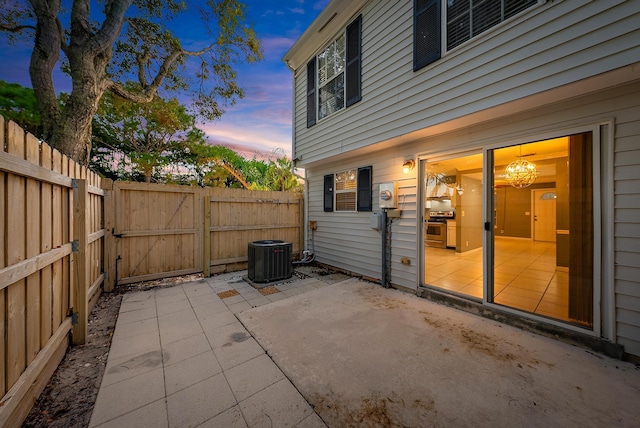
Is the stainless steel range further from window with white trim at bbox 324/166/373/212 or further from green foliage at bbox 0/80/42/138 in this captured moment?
green foliage at bbox 0/80/42/138

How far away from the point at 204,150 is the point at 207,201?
30.0ft

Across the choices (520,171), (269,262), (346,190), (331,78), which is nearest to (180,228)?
(269,262)

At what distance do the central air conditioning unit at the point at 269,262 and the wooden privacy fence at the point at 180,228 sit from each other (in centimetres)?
110

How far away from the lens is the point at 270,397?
1.75 metres

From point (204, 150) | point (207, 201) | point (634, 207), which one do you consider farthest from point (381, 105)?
point (204, 150)

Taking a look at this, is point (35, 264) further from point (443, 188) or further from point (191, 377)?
point (443, 188)

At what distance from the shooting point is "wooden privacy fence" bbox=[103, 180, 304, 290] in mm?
4250

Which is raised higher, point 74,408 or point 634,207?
point 634,207

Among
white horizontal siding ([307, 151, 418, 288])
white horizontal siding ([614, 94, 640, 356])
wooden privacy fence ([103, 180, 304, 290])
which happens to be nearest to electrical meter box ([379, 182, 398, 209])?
white horizontal siding ([307, 151, 418, 288])

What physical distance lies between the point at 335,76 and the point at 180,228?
4884 millimetres

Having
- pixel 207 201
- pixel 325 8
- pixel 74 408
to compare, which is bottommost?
pixel 74 408

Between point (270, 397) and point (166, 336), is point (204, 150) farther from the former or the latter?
point (270, 397)

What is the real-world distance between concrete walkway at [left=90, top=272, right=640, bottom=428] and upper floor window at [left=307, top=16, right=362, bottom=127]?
425 centimetres

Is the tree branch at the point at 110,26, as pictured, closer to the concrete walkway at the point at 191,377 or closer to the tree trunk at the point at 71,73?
the tree trunk at the point at 71,73
